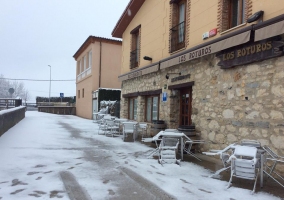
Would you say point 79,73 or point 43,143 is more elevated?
point 79,73

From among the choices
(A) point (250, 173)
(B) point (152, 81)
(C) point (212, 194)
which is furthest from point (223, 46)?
(B) point (152, 81)

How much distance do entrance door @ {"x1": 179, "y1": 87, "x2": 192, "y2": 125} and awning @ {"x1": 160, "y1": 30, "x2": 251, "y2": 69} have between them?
98cm

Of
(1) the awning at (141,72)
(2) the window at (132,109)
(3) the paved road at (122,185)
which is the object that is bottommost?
(3) the paved road at (122,185)

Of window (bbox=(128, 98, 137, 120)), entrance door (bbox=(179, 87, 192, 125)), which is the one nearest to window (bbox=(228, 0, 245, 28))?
entrance door (bbox=(179, 87, 192, 125))

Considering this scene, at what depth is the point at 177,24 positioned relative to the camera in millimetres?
8641

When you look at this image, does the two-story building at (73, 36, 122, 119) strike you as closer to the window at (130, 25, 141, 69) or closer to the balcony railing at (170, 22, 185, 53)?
the window at (130, 25, 141, 69)

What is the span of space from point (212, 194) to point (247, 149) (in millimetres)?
906

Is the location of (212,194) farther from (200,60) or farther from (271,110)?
(200,60)

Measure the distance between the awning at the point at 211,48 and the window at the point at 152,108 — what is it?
6.83 feet

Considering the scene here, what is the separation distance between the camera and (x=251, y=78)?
539 centimetres

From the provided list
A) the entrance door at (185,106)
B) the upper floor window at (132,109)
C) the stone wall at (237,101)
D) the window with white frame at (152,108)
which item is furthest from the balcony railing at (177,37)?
the upper floor window at (132,109)

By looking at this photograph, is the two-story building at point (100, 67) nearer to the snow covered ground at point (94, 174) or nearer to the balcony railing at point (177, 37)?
the balcony railing at point (177, 37)

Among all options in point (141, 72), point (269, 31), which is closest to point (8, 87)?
point (141, 72)

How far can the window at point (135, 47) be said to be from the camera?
11.6 metres
